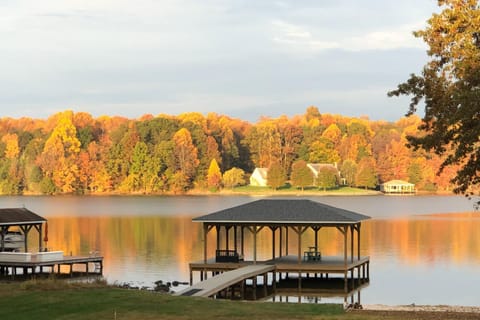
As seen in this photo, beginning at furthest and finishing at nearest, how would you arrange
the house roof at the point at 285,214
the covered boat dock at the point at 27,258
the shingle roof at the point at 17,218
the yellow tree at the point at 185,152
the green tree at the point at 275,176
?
the yellow tree at the point at 185,152 → the green tree at the point at 275,176 → the shingle roof at the point at 17,218 → the covered boat dock at the point at 27,258 → the house roof at the point at 285,214

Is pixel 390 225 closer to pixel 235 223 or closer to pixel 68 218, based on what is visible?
pixel 68 218

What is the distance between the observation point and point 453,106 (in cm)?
2727

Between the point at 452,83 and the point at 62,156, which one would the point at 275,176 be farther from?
the point at 452,83

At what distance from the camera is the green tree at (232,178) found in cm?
15400

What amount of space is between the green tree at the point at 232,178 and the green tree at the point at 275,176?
5.69 metres

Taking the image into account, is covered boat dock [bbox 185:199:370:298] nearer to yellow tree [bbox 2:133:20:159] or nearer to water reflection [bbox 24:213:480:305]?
water reflection [bbox 24:213:480:305]

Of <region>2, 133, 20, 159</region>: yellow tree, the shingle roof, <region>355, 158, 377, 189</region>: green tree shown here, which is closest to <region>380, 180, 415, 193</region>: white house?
<region>355, 158, 377, 189</region>: green tree

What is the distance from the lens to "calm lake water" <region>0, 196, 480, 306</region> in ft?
132

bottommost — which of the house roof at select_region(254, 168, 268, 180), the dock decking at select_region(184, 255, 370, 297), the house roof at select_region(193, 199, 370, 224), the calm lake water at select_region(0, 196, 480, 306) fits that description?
the calm lake water at select_region(0, 196, 480, 306)

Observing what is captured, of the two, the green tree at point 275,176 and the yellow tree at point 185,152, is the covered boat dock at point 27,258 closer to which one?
the yellow tree at point 185,152

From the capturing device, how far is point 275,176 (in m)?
151

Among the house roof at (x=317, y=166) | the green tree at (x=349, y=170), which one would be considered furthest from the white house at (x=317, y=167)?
the green tree at (x=349, y=170)

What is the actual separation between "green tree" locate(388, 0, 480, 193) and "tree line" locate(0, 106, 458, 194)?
12036 centimetres

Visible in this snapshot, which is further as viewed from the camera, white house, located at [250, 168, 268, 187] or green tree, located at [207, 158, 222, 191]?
white house, located at [250, 168, 268, 187]
